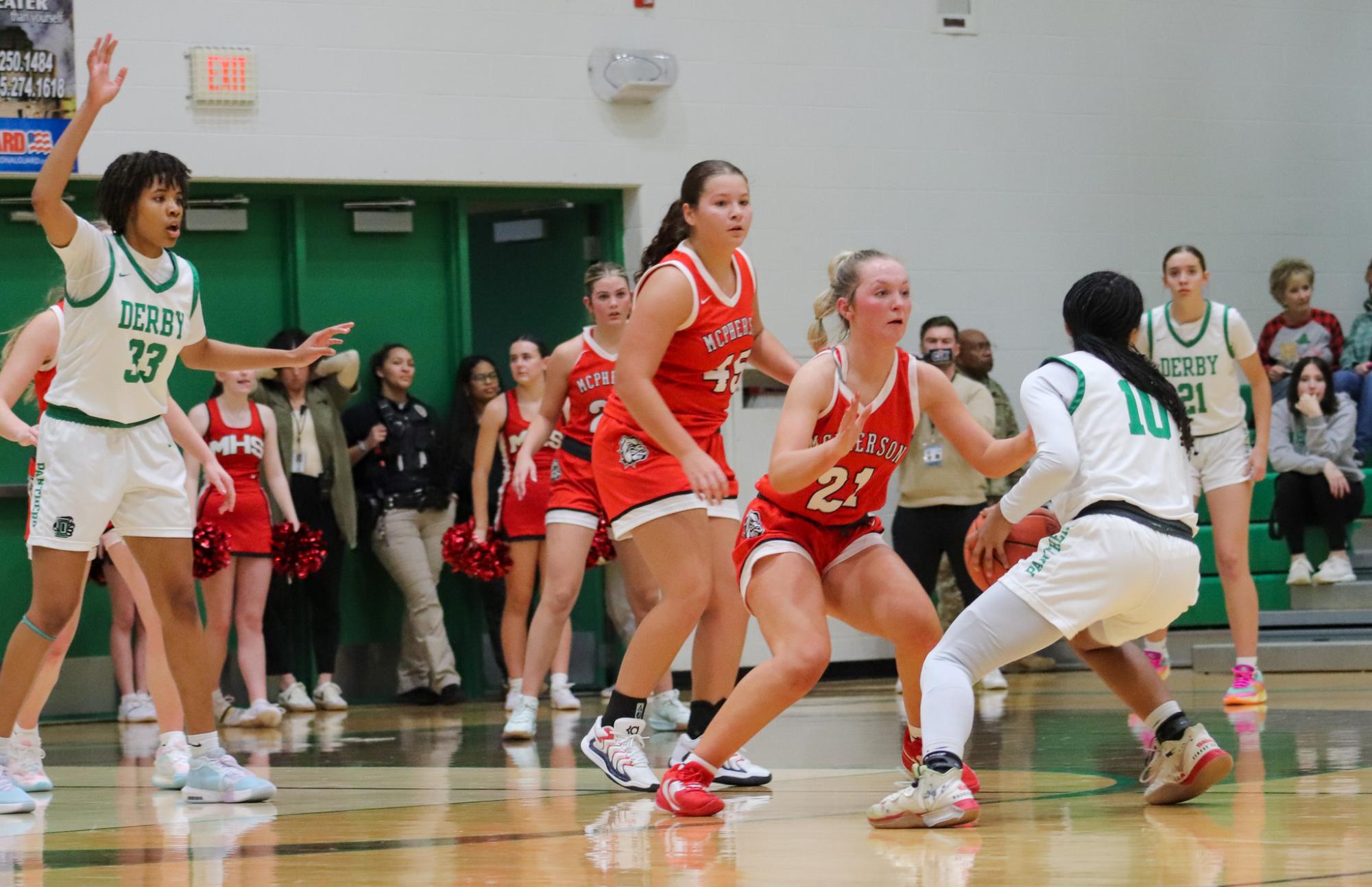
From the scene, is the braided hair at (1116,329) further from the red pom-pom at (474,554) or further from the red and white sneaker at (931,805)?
the red pom-pom at (474,554)

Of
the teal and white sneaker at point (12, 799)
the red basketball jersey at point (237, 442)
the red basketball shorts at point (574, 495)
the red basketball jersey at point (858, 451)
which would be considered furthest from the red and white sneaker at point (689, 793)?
the red basketball jersey at point (237, 442)

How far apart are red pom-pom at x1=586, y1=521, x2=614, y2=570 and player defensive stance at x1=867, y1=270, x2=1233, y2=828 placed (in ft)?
16.0

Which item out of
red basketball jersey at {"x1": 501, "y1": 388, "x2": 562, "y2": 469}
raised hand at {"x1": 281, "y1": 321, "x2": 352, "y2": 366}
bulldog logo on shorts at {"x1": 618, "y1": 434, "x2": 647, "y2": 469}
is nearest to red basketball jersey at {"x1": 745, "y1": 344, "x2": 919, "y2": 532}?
bulldog logo on shorts at {"x1": 618, "y1": 434, "x2": 647, "y2": 469}

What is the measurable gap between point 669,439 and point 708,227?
2.17 ft

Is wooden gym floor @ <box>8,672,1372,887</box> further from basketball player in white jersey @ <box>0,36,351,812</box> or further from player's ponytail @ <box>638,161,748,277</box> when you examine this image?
player's ponytail @ <box>638,161,748,277</box>

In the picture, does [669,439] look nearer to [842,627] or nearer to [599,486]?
[599,486]

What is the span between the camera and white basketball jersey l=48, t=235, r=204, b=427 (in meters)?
5.01

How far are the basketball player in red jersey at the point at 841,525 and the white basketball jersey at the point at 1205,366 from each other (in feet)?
11.8

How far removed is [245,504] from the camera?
29.9ft

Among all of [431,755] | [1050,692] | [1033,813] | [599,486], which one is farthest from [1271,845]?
[1050,692]

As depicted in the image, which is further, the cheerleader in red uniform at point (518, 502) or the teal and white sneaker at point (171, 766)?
the cheerleader in red uniform at point (518, 502)

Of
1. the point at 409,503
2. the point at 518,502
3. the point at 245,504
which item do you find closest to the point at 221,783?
the point at 245,504

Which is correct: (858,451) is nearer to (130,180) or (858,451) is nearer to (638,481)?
(638,481)

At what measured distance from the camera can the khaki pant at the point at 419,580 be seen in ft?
32.4
